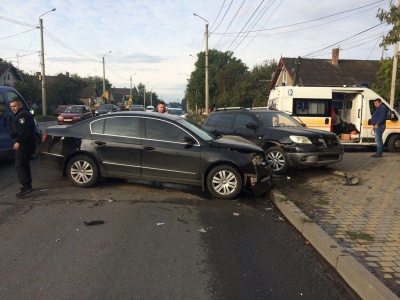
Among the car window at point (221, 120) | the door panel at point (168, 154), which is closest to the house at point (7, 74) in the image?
the car window at point (221, 120)

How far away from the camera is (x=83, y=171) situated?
24.3 ft

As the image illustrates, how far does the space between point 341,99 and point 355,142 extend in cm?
207

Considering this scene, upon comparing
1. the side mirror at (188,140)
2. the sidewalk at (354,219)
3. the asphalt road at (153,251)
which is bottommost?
the asphalt road at (153,251)

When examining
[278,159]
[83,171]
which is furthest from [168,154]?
[278,159]

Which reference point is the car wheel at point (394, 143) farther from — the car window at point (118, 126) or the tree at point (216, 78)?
the tree at point (216, 78)

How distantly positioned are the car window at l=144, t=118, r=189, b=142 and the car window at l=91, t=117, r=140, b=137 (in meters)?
0.23

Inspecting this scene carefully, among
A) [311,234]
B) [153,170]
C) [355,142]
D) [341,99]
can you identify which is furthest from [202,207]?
[341,99]

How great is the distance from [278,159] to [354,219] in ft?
11.7

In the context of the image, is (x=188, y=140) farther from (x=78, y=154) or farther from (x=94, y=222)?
(x=94, y=222)

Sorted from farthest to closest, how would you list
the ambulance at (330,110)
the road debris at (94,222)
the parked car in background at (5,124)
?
the ambulance at (330,110)
the parked car in background at (5,124)
the road debris at (94,222)

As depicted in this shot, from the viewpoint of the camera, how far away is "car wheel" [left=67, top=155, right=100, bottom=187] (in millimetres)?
7367

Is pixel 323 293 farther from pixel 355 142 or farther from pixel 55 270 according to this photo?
pixel 355 142

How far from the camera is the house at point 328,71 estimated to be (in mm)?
36562

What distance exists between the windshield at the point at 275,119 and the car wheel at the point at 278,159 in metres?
0.91
